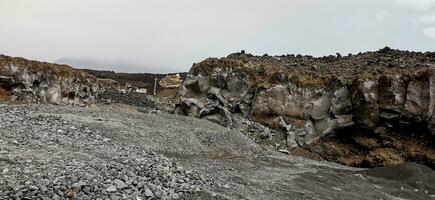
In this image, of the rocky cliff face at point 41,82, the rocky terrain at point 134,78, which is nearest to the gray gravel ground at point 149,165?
the rocky cliff face at point 41,82

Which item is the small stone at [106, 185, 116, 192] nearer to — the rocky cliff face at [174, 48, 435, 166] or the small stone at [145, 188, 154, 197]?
the small stone at [145, 188, 154, 197]

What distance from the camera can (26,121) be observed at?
1611 centimetres

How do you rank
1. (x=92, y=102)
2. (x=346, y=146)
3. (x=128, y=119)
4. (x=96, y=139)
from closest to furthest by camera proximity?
(x=96, y=139), (x=128, y=119), (x=346, y=146), (x=92, y=102)

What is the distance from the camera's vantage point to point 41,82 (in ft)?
120

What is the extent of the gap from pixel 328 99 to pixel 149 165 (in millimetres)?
19326

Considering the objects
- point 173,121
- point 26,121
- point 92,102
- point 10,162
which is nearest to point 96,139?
point 26,121

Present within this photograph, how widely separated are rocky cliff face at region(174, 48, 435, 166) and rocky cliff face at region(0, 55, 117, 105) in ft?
38.5

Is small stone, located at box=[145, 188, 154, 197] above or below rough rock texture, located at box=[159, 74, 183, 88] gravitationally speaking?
below

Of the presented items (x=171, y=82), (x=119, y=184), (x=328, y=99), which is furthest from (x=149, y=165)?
(x=171, y=82)

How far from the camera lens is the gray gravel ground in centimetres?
959

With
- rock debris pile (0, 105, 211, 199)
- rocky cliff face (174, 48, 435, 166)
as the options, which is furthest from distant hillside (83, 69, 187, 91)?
rock debris pile (0, 105, 211, 199)

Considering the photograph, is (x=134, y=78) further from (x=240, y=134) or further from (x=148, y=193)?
(x=148, y=193)

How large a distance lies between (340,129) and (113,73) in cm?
8774

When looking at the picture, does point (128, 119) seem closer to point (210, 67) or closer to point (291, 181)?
point (291, 181)
